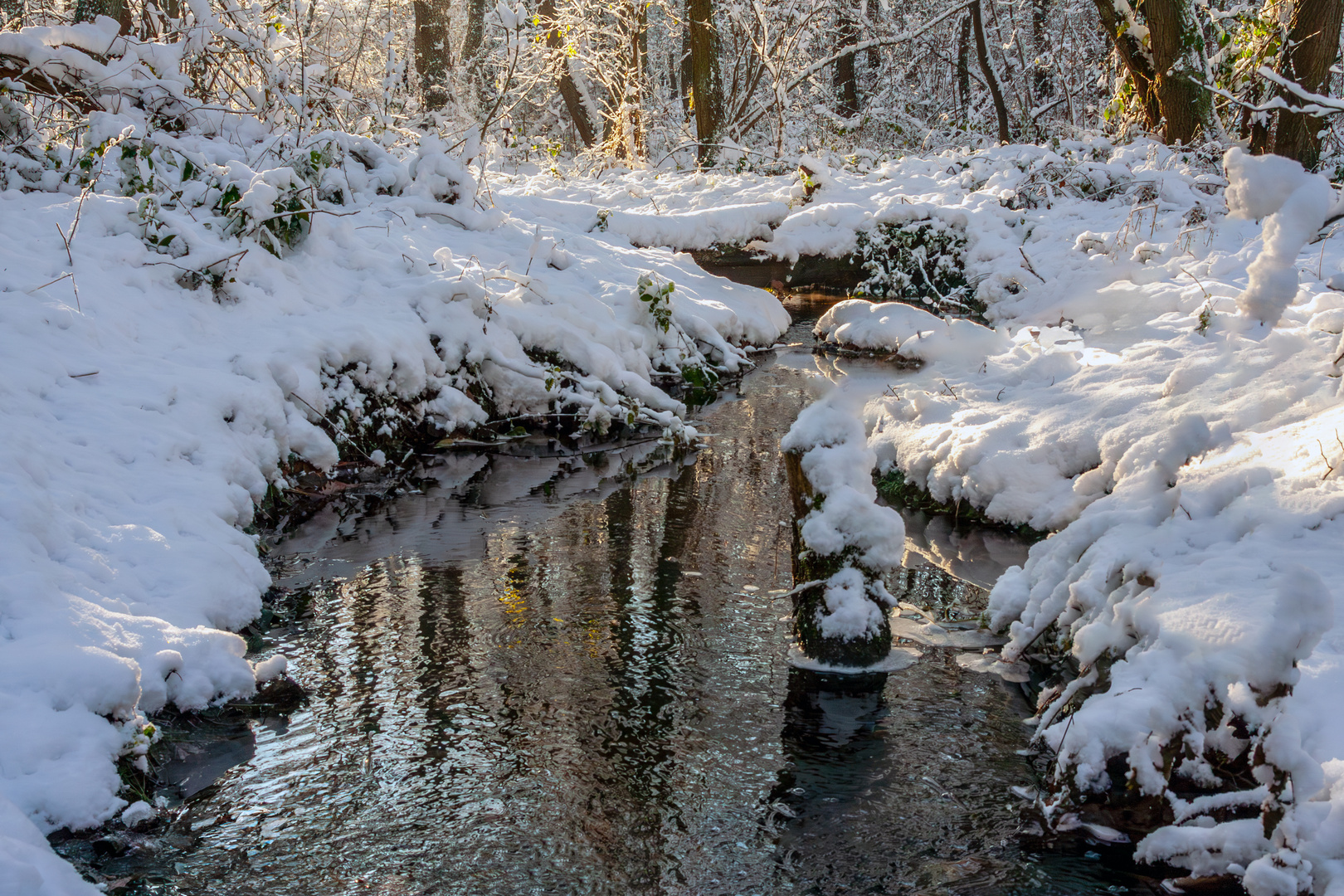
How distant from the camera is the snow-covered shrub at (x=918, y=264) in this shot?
1225 cm

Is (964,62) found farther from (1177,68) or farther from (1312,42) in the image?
(1312,42)

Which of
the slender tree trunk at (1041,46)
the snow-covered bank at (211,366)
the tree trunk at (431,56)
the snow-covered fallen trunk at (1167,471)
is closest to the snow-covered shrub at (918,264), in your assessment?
the snow-covered fallen trunk at (1167,471)

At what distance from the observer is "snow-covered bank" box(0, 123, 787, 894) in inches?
144

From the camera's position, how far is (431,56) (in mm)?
18375

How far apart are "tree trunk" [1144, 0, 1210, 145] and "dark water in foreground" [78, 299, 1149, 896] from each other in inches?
315

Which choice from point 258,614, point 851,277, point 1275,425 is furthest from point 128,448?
point 851,277

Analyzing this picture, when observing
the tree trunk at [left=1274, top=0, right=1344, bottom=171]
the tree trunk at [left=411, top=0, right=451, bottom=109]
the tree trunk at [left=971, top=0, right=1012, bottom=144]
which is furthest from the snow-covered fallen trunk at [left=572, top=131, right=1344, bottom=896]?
the tree trunk at [left=411, top=0, right=451, bottom=109]

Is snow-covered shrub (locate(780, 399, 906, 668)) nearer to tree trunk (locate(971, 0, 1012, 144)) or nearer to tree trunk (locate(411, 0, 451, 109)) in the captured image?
Answer: tree trunk (locate(971, 0, 1012, 144))

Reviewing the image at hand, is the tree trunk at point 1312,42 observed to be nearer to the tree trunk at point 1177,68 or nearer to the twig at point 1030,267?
the tree trunk at point 1177,68

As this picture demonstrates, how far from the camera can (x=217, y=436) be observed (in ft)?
19.6

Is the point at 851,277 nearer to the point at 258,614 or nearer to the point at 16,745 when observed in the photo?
the point at 258,614

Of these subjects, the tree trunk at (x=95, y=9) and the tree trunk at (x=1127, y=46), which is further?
the tree trunk at (x=1127, y=46)

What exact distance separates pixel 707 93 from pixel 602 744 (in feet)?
50.8

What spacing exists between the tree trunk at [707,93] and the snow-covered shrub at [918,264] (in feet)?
16.6
